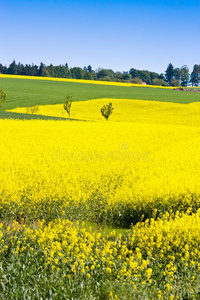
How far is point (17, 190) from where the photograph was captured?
389 inches

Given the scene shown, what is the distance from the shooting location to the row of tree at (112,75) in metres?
138

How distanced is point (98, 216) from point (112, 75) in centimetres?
14967

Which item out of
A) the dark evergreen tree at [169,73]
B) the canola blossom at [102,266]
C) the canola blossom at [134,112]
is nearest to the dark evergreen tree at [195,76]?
the dark evergreen tree at [169,73]

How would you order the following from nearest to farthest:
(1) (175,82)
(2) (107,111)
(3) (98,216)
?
(3) (98,216) → (2) (107,111) → (1) (175,82)

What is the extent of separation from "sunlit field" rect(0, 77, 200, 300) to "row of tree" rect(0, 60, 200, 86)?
114 meters

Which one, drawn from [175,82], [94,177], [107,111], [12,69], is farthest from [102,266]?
[175,82]

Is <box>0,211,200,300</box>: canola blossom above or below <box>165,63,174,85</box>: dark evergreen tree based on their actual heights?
below

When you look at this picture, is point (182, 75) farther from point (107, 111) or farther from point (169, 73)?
point (107, 111)

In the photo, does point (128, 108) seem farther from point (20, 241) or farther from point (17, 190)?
point (20, 241)

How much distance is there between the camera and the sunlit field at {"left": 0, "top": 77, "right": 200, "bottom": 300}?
566 centimetres

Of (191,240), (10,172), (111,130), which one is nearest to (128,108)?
(111,130)

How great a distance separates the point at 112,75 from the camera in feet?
510

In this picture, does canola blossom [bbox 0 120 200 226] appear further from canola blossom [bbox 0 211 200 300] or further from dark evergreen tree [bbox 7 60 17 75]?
dark evergreen tree [bbox 7 60 17 75]

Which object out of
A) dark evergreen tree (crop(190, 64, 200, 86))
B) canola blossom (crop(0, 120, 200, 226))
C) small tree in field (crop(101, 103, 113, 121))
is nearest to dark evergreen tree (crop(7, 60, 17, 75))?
dark evergreen tree (crop(190, 64, 200, 86))
